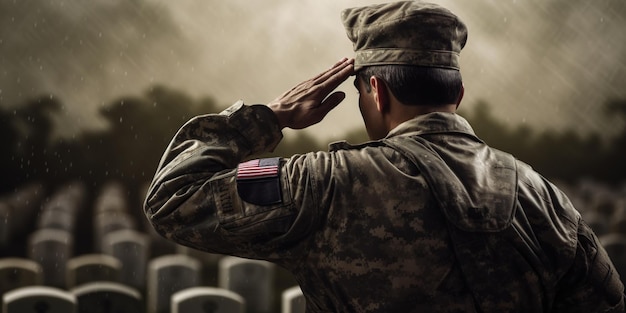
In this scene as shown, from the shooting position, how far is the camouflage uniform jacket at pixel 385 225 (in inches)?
42.6

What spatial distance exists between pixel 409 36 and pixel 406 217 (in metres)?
0.28

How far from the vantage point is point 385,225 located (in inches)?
42.9

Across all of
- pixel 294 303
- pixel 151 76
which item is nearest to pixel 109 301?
pixel 294 303

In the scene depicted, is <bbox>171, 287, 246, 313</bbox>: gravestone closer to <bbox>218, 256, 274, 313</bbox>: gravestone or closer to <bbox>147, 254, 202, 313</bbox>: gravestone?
<bbox>218, 256, 274, 313</bbox>: gravestone

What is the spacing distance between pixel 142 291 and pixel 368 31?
Answer: 3.18m

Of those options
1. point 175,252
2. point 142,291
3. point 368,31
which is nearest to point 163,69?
point 175,252

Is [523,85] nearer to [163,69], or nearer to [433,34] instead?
[163,69]

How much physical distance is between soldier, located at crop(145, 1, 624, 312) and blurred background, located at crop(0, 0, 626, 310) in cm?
462

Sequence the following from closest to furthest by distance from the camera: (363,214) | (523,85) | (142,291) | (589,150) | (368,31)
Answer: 1. (363,214)
2. (368,31)
3. (142,291)
4. (523,85)
5. (589,150)

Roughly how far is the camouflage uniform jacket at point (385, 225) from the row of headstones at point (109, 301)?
1520mm

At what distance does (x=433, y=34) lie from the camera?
3.86 ft

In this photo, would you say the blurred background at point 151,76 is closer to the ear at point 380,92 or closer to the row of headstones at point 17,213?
the row of headstones at point 17,213

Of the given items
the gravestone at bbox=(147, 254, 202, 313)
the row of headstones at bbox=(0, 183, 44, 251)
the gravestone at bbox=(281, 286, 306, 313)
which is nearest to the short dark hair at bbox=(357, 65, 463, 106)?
the gravestone at bbox=(281, 286, 306, 313)

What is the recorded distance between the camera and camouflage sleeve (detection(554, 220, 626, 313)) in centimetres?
114
